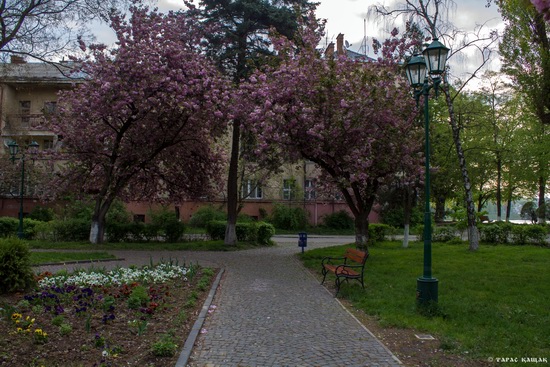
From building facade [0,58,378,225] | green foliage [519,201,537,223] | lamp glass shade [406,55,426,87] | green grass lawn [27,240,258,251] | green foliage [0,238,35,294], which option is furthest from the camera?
green foliage [519,201,537,223]

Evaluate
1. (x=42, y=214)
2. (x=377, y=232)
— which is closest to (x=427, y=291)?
(x=377, y=232)

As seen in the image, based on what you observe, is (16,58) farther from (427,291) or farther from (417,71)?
(427,291)

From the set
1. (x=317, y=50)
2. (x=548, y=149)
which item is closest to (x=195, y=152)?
(x=317, y=50)

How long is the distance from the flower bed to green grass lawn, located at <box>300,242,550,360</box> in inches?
136

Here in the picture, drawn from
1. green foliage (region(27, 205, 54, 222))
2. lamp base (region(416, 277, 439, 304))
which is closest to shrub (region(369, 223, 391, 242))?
lamp base (region(416, 277, 439, 304))

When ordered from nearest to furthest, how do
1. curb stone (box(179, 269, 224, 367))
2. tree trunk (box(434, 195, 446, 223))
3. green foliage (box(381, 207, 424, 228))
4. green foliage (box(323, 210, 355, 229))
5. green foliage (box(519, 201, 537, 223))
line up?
curb stone (box(179, 269, 224, 367)), green foliage (box(381, 207, 424, 228)), green foliage (box(323, 210, 355, 229)), green foliage (box(519, 201, 537, 223)), tree trunk (box(434, 195, 446, 223))

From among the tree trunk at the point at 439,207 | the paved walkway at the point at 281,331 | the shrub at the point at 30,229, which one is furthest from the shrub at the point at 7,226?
the tree trunk at the point at 439,207

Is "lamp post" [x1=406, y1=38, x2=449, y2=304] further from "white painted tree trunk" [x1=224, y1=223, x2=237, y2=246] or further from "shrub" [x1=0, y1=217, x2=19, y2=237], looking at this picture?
"shrub" [x1=0, y1=217, x2=19, y2=237]

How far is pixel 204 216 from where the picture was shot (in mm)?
33062

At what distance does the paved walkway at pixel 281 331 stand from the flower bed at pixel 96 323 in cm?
48

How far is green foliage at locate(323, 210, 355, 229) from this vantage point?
37.1 metres

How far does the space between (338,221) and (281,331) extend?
30.7 m

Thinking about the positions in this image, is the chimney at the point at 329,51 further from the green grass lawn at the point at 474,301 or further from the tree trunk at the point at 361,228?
the green grass lawn at the point at 474,301

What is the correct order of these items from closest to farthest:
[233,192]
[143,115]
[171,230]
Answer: [143,115]
[233,192]
[171,230]
